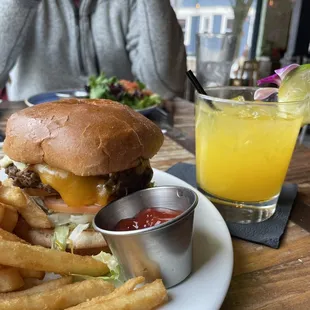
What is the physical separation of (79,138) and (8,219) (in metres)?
0.42

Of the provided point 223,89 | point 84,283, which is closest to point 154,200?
point 84,283

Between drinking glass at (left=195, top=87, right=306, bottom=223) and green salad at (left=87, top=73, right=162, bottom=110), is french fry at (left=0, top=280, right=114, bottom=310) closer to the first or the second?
drinking glass at (left=195, top=87, right=306, bottom=223)

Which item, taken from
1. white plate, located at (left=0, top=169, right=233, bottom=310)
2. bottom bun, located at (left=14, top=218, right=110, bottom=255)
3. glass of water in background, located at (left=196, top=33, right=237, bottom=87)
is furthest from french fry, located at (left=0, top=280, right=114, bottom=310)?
glass of water in background, located at (left=196, top=33, right=237, bottom=87)

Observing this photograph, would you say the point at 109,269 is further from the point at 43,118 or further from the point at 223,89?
the point at 223,89

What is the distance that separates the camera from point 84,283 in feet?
3.97

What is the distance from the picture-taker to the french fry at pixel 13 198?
140 centimetres

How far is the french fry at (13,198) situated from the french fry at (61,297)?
39 cm

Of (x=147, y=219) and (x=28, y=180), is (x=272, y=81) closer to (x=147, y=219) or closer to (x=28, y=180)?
(x=147, y=219)

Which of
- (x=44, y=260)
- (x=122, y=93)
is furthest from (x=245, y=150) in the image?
(x=122, y=93)

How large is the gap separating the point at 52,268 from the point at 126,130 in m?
0.63

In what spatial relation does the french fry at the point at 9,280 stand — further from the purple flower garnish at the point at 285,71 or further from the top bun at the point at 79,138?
the purple flower garnish at the point at 285,71

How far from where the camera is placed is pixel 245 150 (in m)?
1.76

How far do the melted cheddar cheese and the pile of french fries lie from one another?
251 millimetres

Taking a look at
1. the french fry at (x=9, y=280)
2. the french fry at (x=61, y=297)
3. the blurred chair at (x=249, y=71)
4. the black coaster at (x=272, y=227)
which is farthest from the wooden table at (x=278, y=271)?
the blurred chair at (x=249, y=71)
